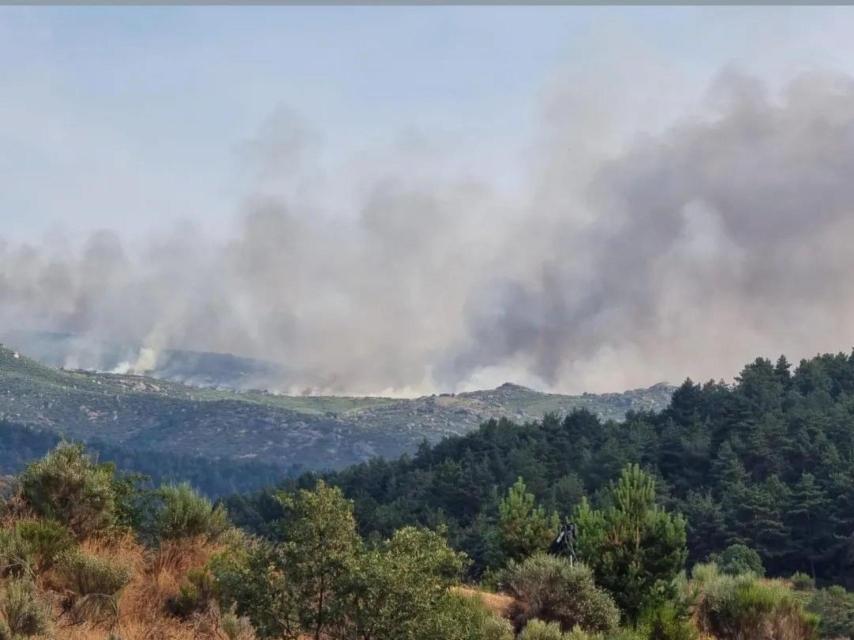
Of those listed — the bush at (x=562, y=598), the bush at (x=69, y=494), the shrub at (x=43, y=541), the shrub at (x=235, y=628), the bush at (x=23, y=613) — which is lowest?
the bush at (x=562, y=598)

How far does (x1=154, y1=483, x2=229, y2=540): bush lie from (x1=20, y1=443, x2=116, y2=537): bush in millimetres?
934

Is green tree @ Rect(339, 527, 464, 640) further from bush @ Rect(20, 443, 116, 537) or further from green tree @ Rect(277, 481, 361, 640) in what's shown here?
bush @ Rect(20, 443, 116, 537)

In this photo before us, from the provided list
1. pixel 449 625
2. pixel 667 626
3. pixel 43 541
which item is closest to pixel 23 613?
pixel 43 541

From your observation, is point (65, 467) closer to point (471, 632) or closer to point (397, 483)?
point (471, 632)

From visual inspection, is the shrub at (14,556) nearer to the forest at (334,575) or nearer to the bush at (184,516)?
the forest at (334,575)

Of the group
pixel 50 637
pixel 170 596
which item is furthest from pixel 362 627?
pixel 170 596

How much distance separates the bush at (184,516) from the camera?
17.0m

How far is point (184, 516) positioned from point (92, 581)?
12.3ft

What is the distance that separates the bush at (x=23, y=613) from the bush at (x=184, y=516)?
18.2ft

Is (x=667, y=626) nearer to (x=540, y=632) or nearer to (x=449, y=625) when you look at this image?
(x=540, y=632)

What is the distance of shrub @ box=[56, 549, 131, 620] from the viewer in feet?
42.4

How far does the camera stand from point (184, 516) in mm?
17078

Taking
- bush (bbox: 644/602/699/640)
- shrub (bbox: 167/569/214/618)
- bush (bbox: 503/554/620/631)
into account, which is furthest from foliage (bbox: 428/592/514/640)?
bush (bbox: 644/602/699/640)

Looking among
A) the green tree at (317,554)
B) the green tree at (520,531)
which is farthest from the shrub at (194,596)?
the green tree at (520,531)
